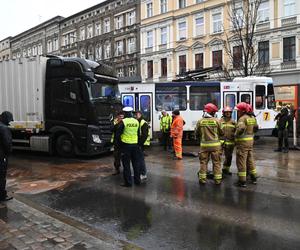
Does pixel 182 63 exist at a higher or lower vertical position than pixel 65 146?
higher

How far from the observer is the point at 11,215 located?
6.28 meters

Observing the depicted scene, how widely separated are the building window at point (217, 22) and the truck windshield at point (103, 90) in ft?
82.6

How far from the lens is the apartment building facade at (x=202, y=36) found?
104 ft

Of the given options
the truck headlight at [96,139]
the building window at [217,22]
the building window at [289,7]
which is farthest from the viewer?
the building window at [217,22]

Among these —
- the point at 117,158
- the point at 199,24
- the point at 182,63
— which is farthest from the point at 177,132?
the point at 182,63

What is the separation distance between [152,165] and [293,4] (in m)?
25.4

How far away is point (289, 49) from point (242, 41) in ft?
25.6

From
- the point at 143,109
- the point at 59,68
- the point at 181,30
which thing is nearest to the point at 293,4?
the point at 181,30

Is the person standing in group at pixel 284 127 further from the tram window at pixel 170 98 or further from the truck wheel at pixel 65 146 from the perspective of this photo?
the truck wheel at pixel 65 146

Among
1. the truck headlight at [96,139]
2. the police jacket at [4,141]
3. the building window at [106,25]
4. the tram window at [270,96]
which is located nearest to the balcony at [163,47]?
the building window at [106,25]

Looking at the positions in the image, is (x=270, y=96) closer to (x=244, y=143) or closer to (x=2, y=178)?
(x=244, y=143)

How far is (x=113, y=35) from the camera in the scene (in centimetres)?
4884

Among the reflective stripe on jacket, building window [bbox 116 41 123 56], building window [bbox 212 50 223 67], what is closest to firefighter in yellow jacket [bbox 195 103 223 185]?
the reflective stripe on jacket

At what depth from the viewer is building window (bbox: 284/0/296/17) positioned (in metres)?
31.2
